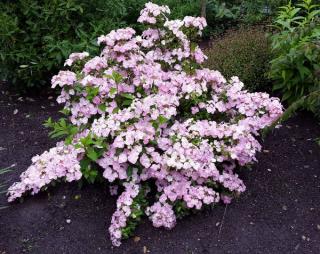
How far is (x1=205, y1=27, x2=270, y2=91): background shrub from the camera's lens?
476cm

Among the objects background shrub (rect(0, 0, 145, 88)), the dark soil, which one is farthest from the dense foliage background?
the dark soil

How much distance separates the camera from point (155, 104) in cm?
323

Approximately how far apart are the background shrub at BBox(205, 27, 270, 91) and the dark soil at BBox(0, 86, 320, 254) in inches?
44.7

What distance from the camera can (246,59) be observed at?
4.89 m

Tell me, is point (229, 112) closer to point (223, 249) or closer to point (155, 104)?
point (155, 104)

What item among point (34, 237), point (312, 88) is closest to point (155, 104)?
point (34, 237)

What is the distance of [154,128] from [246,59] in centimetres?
205

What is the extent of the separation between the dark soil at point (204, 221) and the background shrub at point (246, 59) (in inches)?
44.7

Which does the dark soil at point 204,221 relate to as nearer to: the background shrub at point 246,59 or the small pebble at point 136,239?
the small pebble at point 136,239

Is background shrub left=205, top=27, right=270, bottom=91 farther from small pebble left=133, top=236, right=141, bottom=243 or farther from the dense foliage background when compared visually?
small pebble left=133, top=236, right=141, bottom=243

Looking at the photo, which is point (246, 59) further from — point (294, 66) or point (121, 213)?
point (121, 213)

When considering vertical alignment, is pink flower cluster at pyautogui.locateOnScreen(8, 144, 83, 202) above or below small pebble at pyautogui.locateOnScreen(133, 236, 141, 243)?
above

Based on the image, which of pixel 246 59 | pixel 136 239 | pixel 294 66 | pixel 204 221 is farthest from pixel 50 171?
pixel 246 59

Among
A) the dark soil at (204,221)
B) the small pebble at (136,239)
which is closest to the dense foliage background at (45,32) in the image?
the dark soil at (204,221)
